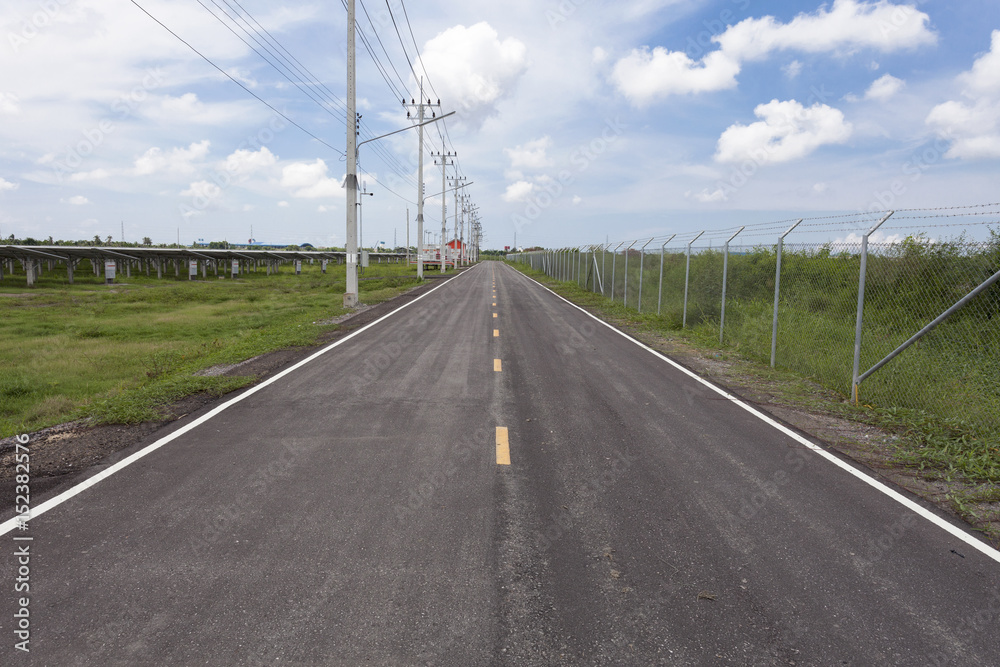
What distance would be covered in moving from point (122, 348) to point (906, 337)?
16288mm

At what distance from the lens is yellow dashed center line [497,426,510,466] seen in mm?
5873

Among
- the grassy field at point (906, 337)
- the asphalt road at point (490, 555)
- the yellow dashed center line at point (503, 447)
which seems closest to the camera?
the asphalt road at point (490, 555)

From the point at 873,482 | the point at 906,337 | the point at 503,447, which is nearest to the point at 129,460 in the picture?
the point at 503,447

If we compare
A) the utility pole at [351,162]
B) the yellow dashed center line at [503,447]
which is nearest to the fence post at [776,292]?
the yellow dashed center line at [503,447]

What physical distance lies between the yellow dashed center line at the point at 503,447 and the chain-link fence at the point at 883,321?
5.37m

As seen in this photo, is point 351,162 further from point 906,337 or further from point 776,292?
point 906,337

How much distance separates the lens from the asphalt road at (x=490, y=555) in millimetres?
3092

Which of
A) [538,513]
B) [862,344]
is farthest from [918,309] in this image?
[538,513]

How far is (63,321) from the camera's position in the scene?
760 inches

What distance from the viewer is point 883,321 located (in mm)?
9492

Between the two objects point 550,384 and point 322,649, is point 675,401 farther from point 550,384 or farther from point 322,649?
point 322,649

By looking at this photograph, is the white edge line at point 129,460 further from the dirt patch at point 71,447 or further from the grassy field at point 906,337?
the grassy field at point 906,337

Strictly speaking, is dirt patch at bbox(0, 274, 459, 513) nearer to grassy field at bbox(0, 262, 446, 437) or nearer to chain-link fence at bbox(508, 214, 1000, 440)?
grassy field at bbox(0, 262, 446, 437)

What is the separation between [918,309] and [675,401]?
4.12 meters
